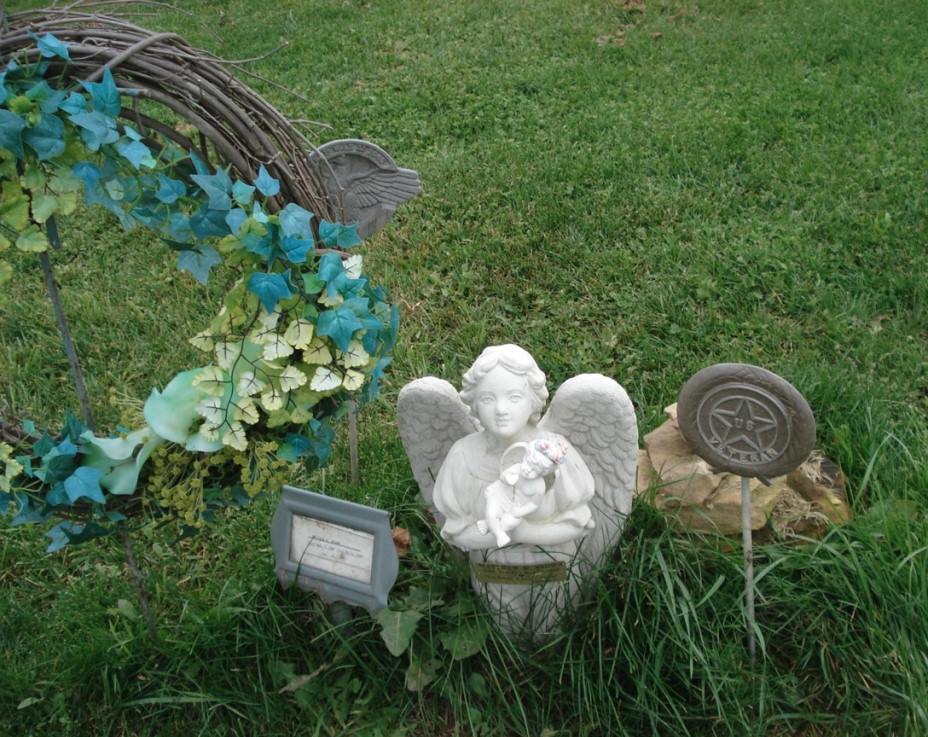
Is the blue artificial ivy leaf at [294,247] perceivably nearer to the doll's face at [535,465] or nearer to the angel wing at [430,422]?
the angel wing at [430,422]

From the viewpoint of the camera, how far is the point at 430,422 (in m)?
2.58

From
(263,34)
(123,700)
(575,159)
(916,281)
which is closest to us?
(123,700)

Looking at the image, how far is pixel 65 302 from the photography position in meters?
4.56

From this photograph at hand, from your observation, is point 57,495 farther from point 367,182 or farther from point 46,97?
point 367,182

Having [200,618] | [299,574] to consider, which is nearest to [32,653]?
[200,618]

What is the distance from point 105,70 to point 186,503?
1034 mm

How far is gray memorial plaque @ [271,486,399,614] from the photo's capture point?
8.22ft

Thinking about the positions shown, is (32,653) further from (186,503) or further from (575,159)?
(575,159)

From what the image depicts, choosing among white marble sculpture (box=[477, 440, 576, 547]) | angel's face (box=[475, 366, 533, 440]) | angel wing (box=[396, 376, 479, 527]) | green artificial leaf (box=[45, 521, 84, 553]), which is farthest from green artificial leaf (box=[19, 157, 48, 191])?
white marble sculpture (box=[477, 440, 576, 547])

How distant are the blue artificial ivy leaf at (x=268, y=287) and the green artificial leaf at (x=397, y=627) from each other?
105 cm

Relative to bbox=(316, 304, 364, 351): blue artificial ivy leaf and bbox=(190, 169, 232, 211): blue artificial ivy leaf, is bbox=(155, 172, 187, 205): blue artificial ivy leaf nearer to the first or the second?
bbox=(190, 169, 232, 211): blue artificial ivy leaf

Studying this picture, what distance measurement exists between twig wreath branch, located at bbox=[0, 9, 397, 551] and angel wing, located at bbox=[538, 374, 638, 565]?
1.71 feet

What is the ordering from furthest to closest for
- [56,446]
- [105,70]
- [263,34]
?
[263,34]
[56,446]
[105,70]

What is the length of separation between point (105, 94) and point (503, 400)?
1.14 metres
